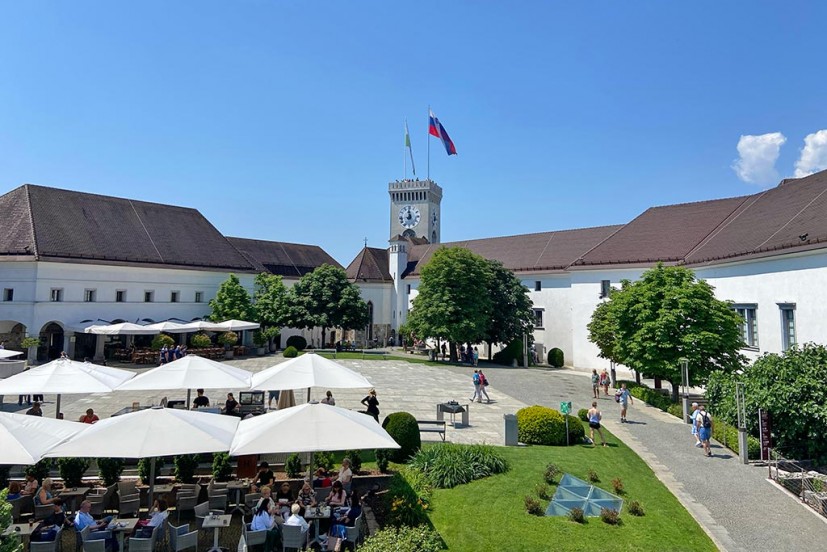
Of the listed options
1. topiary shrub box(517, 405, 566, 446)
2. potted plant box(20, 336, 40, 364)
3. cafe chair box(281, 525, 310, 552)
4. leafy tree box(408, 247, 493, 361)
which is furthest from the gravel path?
potted plant box(20, 336, 40, 364)

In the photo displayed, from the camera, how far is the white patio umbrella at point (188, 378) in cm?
1527

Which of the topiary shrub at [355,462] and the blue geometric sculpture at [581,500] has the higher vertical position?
the topiary shrub at [355,462]

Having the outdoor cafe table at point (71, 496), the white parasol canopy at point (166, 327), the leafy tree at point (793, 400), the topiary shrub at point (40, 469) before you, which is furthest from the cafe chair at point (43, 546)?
the white parasol canopy at point (166, 327)

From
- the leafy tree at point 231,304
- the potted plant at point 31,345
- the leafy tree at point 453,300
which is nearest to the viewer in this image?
the potted plant at point 31,345

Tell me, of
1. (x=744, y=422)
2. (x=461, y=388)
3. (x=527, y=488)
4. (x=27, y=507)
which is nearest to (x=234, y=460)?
(x=27, y=507)

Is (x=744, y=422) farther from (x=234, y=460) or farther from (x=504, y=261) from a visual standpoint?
(x=504, y=261)

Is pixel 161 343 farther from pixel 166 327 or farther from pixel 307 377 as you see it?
pixel 307 377

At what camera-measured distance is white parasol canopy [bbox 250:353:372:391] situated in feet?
50.9

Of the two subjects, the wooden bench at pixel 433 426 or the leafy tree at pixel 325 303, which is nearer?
the wooden bench at pixel 433 426

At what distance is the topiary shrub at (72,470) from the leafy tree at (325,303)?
121 feet

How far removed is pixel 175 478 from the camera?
11.9 metres

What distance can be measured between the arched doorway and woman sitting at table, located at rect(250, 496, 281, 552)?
117 feet

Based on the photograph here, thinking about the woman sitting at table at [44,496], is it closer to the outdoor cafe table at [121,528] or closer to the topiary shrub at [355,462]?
the outdoor cafe table at [121,528]

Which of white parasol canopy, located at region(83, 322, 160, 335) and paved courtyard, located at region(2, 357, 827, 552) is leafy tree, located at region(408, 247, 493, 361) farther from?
white parasol canopy, located at region(83, 322, 160, 335)
